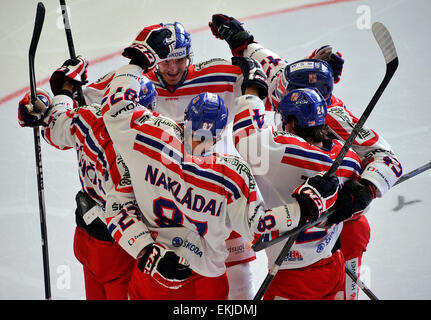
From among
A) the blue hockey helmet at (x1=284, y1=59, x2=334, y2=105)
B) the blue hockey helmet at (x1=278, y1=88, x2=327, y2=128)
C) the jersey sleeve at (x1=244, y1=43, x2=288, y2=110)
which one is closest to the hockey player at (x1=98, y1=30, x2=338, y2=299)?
the blue hockey helmet at (x1=278, y1=88, x2=327, y2=128)

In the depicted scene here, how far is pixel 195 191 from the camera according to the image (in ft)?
6.75

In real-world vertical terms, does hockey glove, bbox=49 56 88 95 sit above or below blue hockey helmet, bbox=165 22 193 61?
below

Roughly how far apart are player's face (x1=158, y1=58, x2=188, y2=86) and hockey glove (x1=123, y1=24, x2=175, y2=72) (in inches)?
14.0

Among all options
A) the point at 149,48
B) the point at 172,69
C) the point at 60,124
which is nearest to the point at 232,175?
the point at 149,48

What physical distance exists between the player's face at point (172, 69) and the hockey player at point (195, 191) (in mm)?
828

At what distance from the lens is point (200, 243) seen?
2.19 m

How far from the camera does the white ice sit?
330 centimetres

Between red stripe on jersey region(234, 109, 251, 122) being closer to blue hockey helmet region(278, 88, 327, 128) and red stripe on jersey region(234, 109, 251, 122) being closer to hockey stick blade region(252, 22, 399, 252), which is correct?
blue hockey helmet region(278, 88, 327, 128)

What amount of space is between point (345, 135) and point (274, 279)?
0.68 metres

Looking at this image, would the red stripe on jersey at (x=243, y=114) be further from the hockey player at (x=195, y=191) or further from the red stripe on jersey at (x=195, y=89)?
the red stripe on jersey at (x=195, y=89)

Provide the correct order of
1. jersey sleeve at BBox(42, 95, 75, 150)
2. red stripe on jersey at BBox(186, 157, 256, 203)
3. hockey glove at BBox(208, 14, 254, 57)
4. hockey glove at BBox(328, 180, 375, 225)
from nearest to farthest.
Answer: red stripe on jersey at BBox(186, 157, 256, 203)
hockey glove at BBox(328, 180, 375, 225)
jersey sleeve at BBox(42, 95, 75, 150)
hockey glove at BBox(208, 14, 254, 57)

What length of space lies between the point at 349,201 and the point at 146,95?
0.90 metres

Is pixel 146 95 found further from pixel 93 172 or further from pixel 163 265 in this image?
pixel 163 265
